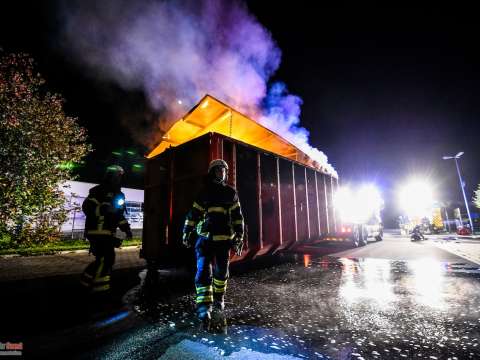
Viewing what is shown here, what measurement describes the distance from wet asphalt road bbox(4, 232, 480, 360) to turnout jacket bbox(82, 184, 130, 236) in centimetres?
104

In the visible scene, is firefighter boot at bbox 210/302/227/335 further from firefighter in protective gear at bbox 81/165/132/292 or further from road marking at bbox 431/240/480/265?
road marking at bbox 431/240/480/265

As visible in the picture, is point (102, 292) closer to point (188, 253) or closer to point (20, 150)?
point (188, 253)

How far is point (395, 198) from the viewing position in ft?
186

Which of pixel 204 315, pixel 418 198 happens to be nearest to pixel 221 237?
pixel 204 315

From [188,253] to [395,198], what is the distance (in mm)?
66221

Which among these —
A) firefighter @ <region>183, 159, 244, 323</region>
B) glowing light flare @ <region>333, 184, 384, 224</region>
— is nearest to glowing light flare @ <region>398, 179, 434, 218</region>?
glowing light flare @ <region>333, 184, 384, 224</region>

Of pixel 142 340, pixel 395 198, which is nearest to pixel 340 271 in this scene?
pixel 142 340

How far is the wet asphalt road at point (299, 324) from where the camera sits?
1.84m

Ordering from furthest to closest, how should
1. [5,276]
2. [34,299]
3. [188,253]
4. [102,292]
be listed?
[5,276] → [188,253] → [34,299] → [102,292]

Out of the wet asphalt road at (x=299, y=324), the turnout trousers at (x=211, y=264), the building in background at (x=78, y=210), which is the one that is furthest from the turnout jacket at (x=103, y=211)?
the building in background at (x=78, y=210)

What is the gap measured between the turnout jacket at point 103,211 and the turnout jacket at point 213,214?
1.05m

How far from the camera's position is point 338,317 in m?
2.51

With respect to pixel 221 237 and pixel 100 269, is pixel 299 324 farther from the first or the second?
pixel 100 269

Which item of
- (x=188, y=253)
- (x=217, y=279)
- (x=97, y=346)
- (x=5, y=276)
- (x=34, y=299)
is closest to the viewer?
(x=97, y=346)
